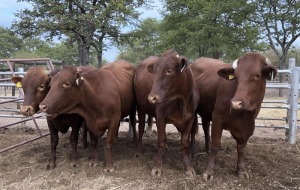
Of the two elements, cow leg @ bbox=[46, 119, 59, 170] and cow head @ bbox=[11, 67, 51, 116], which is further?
cow leg @ bbox=[46, 119, 59, 170]

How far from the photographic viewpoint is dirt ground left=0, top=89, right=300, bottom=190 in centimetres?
475

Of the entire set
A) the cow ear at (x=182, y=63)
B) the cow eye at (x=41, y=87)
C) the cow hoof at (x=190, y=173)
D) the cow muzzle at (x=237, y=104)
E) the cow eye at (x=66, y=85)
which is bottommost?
the cow hoof at (x=190, y=173)

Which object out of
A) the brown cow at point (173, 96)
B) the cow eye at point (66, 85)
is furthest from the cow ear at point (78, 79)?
the brown cow at point (173, 96)

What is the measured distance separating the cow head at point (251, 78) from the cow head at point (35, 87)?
294 centimetres

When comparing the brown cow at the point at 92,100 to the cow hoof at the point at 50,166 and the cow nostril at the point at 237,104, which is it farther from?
the cow nostril at the point at 237,104

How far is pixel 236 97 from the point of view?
417 cm

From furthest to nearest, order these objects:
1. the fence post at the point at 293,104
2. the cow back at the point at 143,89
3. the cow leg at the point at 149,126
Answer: the cow leg at the point at 149,126 < the fence post at the point at 293,104 < the cow back at the point at 143,89

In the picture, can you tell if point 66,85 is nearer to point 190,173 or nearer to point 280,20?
point 190,173

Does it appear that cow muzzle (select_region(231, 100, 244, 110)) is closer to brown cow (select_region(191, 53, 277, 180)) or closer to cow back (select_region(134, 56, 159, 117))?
brown cow (select_region(191, 53, 277, 180))

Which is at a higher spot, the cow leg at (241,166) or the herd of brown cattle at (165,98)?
Result: the herd of brown cattle at (165,98)

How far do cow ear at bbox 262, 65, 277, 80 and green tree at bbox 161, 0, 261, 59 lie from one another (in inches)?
708

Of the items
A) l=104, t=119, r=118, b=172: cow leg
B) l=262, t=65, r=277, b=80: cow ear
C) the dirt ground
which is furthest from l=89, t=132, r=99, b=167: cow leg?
l=262, t=65, r=277, b=80: cow ear

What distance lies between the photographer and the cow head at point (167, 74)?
4616 millimetres

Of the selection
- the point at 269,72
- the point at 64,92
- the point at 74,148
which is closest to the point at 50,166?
the point at 74,148
